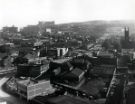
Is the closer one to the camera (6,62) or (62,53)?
(6,62)

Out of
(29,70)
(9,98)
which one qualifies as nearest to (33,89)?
(9,98)

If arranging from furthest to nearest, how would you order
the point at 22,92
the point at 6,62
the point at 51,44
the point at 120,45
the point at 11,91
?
the point at 51,44
the point at 120,45
the point at 6,62
the point at 11,91
the point at 22,92

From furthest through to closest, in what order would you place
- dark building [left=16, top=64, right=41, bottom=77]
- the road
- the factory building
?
dark building [left=16, top=64, right=41, bottom=77] < the factory building < the road

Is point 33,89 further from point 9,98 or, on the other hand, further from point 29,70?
point 29,70

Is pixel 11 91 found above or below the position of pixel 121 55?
below

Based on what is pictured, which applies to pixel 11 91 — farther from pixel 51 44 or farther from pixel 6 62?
pixel 51 44

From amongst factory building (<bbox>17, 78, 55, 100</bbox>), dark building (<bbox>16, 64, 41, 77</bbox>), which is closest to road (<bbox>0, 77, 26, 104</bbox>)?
factory building (<bbox>17, 78, 55, 100</bbox>)

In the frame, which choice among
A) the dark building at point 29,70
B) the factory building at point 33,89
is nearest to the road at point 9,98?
the factory building at point 33,89

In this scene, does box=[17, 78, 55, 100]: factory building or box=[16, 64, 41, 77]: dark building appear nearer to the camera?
box=[17, 78, 55, 100]: factory building

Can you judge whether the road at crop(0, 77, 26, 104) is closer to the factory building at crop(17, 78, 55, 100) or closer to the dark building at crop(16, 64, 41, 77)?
the factory building at crop(17, 78, 55, 100)

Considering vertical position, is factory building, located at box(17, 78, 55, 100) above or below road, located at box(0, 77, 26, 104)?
above

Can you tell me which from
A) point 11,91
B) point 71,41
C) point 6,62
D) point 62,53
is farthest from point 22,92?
point 71,41
